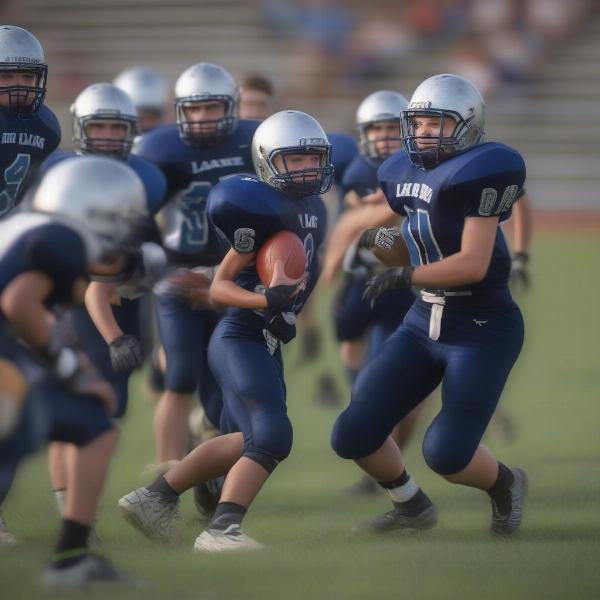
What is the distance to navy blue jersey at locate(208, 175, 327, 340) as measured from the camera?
4.42 m

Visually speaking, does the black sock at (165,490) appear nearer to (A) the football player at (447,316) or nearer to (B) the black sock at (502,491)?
(A) the football player at (447,316)

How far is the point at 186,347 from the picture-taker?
5.33 m

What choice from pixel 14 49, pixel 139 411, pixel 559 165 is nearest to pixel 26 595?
pixel 14 49

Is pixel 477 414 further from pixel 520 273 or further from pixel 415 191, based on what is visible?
pixel 520 273

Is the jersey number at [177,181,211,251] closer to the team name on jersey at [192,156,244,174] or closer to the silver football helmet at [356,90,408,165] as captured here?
the team name on jersey at [192,156,244,174]

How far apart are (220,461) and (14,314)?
118 cm

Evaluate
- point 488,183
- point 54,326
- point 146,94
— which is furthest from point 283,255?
point 146,94

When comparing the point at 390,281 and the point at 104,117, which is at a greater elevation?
the point at 104,117

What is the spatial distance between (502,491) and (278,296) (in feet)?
3.40

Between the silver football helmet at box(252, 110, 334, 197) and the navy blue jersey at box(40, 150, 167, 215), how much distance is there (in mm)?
730

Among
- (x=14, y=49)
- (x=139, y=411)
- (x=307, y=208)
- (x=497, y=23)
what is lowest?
(x=139, y=411)

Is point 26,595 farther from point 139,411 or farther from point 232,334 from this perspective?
point 139,411

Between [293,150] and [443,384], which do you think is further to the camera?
[293,150]

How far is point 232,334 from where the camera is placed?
4551 millimetres
